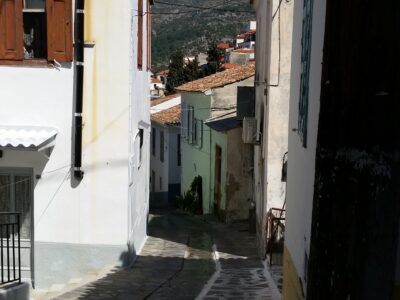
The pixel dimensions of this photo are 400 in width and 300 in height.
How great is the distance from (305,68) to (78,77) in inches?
216

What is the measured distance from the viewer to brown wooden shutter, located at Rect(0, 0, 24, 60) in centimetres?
1027

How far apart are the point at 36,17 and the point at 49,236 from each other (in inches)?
157

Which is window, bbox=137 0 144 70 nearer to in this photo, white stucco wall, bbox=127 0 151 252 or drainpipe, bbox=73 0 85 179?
white stucco wall, bbox=127 0 151 252

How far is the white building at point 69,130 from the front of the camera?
1041 cm

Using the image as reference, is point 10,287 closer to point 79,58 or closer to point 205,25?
point 79,58

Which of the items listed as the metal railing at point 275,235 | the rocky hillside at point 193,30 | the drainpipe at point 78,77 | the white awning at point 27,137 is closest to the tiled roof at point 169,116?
the metal railing at point 275,235

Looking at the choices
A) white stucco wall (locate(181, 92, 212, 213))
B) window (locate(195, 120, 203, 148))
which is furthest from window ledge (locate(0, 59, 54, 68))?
window (locate(195, 120, 203, 148))

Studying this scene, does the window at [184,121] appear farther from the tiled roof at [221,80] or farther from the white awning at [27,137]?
the white awning at [27,137]

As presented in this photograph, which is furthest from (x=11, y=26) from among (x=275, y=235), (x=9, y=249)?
(x=275, y=235)

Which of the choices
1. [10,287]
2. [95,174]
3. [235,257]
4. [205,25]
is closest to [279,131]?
[235,257]

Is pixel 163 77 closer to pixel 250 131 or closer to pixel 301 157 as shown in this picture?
pixel 250 131

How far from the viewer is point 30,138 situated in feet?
32.4

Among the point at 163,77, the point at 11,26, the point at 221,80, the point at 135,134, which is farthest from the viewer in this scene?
the point at 163,77

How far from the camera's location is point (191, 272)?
36.5 feet
